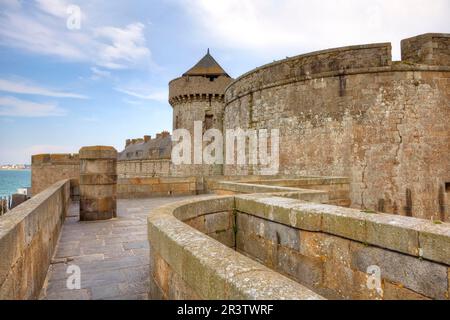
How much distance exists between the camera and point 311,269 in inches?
143

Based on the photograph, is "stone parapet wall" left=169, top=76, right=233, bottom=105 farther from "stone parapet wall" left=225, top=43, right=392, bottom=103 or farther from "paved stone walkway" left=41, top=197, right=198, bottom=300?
"paved stone walkway" left=41, top=197, right=198, bottom=300

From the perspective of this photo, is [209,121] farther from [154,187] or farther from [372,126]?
[372,126]

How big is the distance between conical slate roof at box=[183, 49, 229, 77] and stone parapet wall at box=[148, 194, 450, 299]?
2656 cm

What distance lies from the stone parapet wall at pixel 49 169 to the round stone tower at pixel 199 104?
983cm

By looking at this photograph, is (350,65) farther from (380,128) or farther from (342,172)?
(342,172)

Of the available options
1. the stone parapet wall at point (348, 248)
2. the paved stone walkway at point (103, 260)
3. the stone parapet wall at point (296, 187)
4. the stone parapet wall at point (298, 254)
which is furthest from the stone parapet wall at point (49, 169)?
the stone parapet wall at point (348, 248)

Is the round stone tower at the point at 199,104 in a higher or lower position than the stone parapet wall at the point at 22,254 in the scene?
higher

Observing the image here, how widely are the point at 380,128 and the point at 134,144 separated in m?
50.6

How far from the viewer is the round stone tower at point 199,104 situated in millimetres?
27766

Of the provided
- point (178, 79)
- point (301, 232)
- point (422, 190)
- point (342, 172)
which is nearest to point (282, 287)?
point (301, 232)

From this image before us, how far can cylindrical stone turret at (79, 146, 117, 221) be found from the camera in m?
7.09

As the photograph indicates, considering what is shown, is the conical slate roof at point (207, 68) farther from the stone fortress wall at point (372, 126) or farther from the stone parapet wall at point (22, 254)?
the stone parapet wall at point (22, 254)
